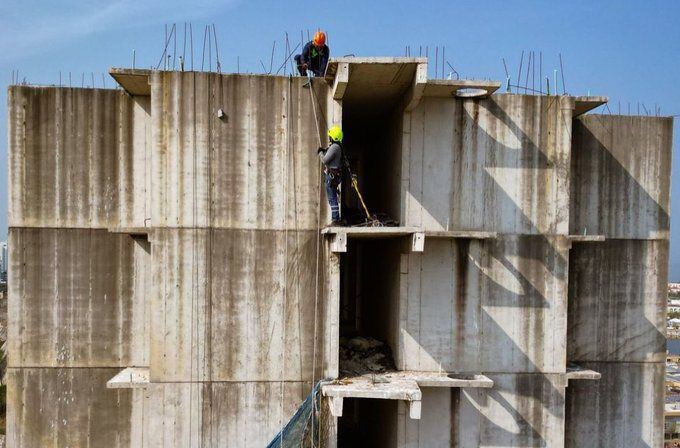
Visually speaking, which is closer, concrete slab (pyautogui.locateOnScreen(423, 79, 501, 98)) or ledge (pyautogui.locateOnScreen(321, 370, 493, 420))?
ledge (pyautogui.locateOnScreen(321, 370, 493, 420))

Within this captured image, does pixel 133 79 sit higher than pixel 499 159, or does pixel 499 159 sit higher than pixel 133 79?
pixel 133 79

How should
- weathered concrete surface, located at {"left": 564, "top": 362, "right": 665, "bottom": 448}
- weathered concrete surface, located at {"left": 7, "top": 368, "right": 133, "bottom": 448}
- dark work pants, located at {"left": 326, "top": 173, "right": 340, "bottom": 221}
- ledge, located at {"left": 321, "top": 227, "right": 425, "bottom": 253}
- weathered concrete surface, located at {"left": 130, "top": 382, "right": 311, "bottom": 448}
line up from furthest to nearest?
weathered concrete surface, located at {"left": 564, "top": 362, "right": 665, "bottom": 448}, weathered concrete surface, located at {"left": 7, "top": 368, "right": 133, "bottom": 448}, weathered concrete surface, located at {"left": 130, "top": 382, "right": 311, "bottom": 448}, dark work pants, located at {"left": 326, "top": 173, "right": 340, "bottom": 221}, ledge, located at {"left": 321, "top": 227, "right": 425, "bottom": 253}

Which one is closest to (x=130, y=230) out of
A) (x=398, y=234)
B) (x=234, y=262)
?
(x=234, y=262)

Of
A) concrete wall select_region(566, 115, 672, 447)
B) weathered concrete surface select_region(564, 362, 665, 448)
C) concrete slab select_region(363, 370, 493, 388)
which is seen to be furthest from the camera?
concrete wall select_region(566, 115, 672, 447)

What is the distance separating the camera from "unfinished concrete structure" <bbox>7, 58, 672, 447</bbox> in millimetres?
8148

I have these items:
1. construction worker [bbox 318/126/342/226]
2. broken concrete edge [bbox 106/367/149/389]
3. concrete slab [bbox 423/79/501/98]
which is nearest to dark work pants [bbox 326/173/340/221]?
construction worker [bbox 318/126/342/226]

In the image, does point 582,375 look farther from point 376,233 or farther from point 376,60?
point 376,60

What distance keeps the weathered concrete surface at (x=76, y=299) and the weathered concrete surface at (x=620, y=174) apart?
9288 millimetres

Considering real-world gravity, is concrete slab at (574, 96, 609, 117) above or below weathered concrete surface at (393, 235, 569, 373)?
above

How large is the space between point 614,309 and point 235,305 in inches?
311

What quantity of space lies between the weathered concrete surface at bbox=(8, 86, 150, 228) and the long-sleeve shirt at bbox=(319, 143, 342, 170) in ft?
12.5

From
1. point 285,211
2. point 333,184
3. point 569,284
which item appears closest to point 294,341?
point 285,211

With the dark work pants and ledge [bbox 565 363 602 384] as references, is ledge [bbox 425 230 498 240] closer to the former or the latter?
the dark work pants

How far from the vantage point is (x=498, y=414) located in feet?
27.8
